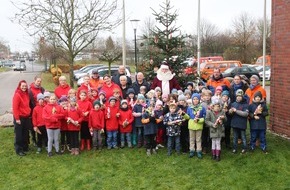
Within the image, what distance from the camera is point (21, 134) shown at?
844 centimetres

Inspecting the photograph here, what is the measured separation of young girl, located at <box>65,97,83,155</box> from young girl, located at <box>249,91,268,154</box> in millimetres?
3950

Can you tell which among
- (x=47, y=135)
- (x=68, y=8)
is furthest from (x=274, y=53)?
(x=68, y=8)

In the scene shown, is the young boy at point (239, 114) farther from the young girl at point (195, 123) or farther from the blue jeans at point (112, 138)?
the blue jeans at point (112, 138)

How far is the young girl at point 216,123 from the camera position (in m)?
7.42

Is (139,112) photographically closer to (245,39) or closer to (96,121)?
(96,121)

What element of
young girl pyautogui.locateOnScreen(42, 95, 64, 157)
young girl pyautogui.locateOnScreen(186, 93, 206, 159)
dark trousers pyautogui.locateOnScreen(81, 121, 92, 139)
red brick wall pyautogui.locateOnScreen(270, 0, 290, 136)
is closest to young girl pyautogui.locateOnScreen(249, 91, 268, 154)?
young girl pyautogui.locateOnScreen(186, 93, 206, 159)

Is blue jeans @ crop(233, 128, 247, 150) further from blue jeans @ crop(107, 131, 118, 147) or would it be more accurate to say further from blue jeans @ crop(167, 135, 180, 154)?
blue jeans @ crop(107, 131, 118, 147)

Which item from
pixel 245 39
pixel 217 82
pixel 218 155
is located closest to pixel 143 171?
pixel 218 155

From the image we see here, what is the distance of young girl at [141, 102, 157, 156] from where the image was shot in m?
8.09

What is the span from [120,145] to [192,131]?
2.07m

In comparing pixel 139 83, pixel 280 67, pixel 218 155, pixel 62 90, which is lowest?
pixel 218 155

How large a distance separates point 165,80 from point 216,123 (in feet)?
7.36

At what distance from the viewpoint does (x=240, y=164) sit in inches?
288

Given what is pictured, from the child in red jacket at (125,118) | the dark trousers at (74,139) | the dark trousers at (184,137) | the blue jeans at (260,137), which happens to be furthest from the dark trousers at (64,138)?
the blue jeans at (260,137)
